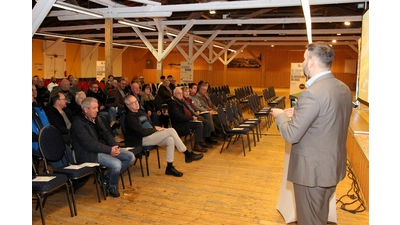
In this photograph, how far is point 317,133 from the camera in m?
2.14

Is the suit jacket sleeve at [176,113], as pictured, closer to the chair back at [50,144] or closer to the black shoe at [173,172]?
the black shoe at [173,172]

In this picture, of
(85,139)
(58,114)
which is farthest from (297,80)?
(85,139)

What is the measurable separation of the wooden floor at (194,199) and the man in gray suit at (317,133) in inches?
59.4

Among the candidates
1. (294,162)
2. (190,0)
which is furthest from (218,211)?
(190,0)

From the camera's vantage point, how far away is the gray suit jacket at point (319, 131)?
208 centimetres

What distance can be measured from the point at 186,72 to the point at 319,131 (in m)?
12.4

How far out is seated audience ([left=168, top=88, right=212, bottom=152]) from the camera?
21.4ft

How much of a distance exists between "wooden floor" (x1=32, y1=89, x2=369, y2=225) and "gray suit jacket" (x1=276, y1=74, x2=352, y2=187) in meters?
1.61

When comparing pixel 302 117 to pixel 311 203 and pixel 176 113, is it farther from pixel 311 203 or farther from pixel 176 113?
pixel 176 113

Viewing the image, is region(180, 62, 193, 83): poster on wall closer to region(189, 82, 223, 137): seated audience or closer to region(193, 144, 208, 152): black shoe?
region(189, 82, 223, 137): seated audience

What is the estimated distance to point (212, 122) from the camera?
7.25 metres

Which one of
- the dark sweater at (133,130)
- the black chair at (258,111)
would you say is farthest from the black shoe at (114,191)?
the black chair at (258,111)

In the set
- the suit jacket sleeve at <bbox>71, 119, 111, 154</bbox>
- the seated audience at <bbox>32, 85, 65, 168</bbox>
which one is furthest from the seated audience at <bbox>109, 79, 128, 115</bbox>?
the suit jacket sleeve at <bbox>71, 119, 111, 154</bbox>
